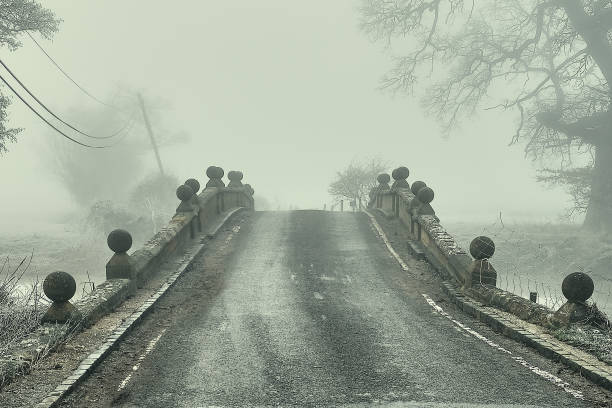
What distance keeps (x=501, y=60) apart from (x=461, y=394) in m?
26.7

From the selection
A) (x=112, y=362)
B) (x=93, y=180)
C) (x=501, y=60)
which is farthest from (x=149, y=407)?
(x=93, y=180)

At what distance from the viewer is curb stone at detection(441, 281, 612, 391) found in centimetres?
615

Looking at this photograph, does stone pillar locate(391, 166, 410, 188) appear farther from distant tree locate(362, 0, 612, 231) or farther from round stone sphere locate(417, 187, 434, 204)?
distant tree locate(362, 0, 612, 231)

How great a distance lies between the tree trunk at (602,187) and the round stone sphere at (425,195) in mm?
15988

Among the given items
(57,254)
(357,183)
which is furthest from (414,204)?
(57,254)

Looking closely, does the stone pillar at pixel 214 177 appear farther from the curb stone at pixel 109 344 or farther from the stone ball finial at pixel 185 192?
the curb stone at pixel 109 344

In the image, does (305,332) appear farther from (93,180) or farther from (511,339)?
(93,180)

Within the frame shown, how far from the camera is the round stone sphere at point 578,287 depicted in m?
7.57

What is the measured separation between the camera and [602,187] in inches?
1052

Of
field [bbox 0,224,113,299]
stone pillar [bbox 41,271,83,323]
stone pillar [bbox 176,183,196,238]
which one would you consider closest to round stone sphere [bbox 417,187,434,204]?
stone pillar [bbox 176,183,196,238]

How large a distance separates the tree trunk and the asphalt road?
60.3 feet

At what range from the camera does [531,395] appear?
5734 millimetres

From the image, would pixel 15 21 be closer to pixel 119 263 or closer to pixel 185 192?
pixel 185 192

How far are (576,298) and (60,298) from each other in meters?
7.18
